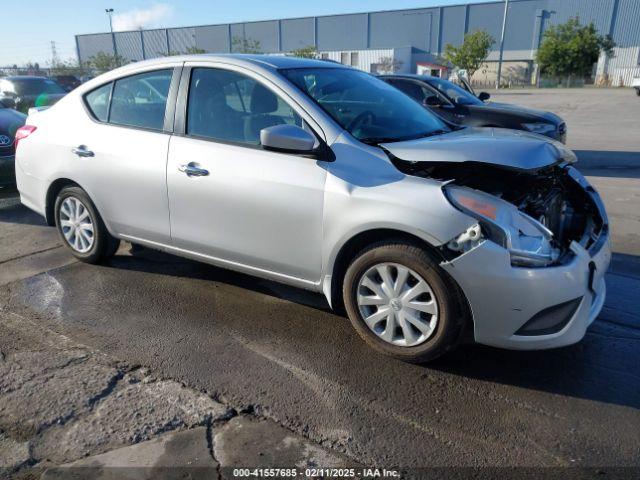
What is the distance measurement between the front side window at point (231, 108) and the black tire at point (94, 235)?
51.9 inches

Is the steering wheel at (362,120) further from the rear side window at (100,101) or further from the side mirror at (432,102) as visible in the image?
the side mirror at (432,102)

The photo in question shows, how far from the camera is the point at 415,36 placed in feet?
252

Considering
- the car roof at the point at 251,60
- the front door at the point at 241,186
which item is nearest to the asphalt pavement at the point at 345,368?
the front door at the point at 241,186

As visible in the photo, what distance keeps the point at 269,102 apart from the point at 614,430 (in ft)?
9.13

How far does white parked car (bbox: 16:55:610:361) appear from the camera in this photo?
283 centimetres

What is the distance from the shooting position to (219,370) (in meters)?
3.13

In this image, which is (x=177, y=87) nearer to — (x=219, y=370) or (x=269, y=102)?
(x=269, y=102)

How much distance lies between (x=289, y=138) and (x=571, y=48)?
63472mm

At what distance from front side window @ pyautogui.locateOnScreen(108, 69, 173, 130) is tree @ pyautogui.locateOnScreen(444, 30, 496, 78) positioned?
5996 centimetres

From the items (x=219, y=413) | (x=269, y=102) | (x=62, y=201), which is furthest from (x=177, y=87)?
(x=219, y=413)

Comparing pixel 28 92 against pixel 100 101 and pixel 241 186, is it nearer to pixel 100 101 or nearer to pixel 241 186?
pixel 100 101

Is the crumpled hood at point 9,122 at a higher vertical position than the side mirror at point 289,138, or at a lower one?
lower

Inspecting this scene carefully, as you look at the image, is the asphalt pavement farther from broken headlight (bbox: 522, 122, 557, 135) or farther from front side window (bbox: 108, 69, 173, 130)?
broken headlight (bbox: 522, 122, 557, 135)

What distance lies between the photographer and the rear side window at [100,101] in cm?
441
